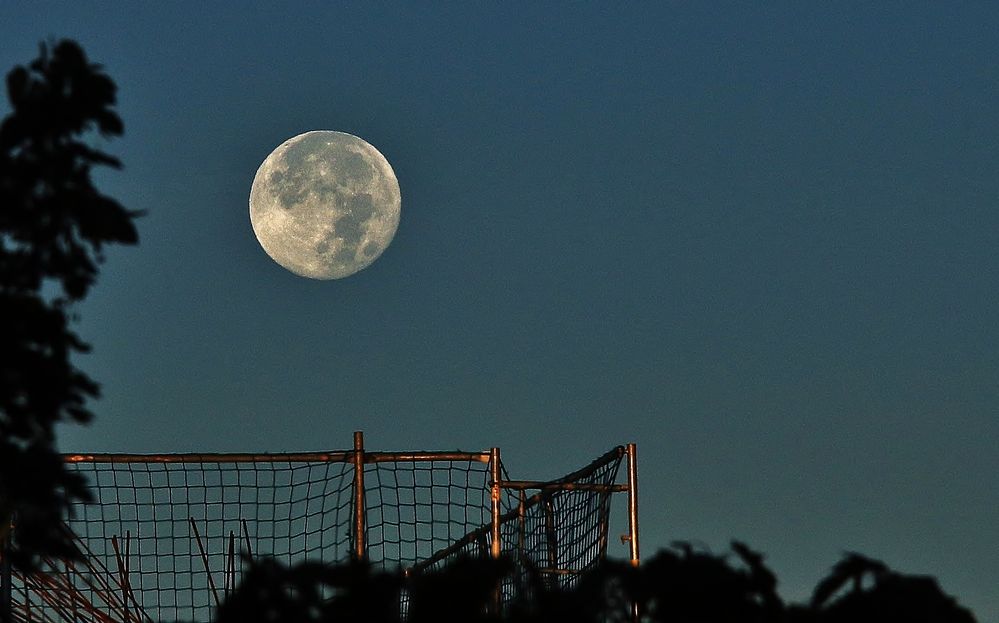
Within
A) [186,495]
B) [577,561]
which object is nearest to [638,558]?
[577,561]

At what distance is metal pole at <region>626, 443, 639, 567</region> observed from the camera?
1105cm

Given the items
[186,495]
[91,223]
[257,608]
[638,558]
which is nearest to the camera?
[257,608]

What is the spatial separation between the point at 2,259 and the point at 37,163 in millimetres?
257

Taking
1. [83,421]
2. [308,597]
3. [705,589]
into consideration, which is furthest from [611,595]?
[83,421]

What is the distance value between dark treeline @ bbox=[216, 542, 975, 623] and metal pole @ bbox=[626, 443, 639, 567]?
23.1 feet

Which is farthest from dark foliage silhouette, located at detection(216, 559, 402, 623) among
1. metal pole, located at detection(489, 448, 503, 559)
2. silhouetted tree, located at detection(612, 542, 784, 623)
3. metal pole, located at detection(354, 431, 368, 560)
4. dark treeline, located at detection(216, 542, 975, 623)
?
metal pole, located at detection(354, 431, 368, 560)

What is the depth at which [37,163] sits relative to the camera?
399 cm

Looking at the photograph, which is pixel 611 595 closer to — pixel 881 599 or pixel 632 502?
pixel 881 599

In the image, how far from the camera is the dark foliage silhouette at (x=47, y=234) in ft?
13.0

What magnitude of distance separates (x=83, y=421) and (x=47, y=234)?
471mm

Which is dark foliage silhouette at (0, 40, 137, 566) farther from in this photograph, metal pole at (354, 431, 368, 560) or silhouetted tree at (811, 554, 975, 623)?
metal pole at (354, 431, 368, 560)

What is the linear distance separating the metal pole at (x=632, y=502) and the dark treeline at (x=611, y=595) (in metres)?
7.05

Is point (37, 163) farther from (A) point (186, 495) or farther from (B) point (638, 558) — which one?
(A) point (186, 495)

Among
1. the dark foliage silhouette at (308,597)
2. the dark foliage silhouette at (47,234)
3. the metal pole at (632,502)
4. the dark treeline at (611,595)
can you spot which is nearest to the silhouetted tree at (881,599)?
the dark treeline at (611,595)
